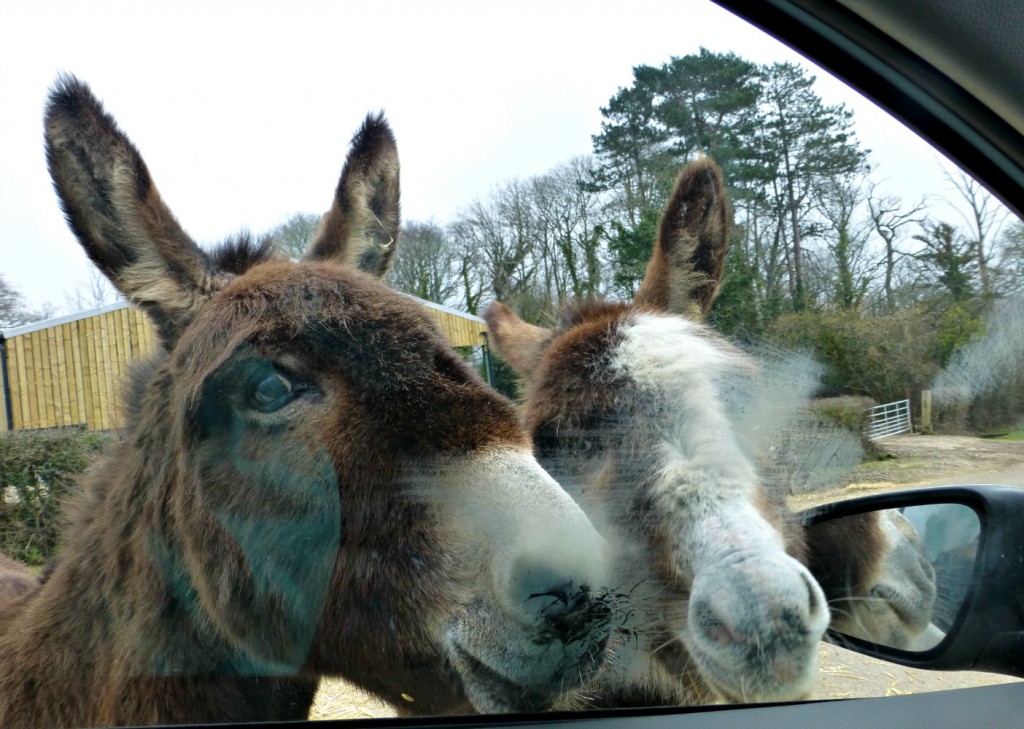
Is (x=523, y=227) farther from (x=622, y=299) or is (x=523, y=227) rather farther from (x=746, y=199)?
(x=746, y=199)

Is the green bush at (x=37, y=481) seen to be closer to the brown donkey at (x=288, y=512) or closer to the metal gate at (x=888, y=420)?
the brown donkey at (x=288, y=512)

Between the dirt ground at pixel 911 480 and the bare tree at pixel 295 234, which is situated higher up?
the bare tree at pixel 295 234

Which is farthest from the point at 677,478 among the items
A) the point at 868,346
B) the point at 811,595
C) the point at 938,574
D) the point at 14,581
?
the point at 14,581

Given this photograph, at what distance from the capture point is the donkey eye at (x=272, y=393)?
144cm

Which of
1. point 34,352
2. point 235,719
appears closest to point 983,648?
point 235,719

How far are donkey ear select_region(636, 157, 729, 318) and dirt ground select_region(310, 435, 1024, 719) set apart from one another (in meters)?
0.57

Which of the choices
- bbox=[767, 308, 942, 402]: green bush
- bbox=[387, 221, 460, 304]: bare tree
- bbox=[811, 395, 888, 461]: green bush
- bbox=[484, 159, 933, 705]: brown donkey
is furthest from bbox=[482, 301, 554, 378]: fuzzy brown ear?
bbox=[811, 395, 888, 461]: green bush

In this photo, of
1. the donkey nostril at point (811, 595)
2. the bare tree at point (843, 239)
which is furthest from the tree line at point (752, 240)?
the donkey nostril at point (811, 595)

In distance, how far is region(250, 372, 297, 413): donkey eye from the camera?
144 cm

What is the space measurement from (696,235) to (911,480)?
0.86 m

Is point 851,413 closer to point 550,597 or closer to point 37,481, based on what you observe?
point 550,597

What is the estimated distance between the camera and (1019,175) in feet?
5.06

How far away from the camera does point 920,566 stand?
5.91ft

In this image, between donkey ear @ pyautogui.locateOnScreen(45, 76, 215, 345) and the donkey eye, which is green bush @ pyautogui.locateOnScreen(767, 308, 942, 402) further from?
donkey ear @ pyautogui.locateOnScreen(45, 76, 215, 345)
